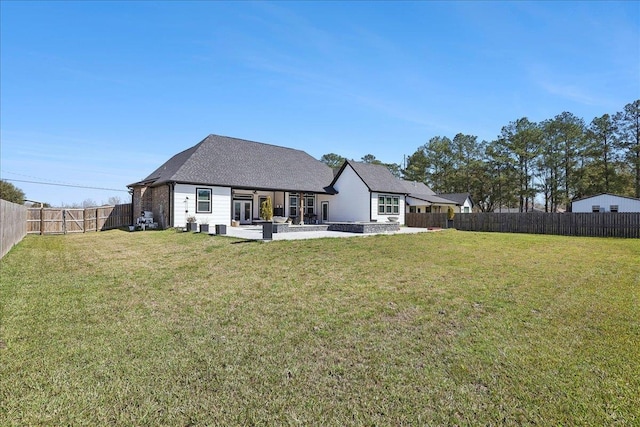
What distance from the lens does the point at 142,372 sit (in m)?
2.92

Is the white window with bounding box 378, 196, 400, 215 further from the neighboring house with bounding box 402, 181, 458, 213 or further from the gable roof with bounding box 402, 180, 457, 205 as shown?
the gable roof with bounding box 402, 180, 457, 205

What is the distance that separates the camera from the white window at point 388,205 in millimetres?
25609

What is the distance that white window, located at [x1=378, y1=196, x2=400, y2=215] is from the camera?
25.6 meters

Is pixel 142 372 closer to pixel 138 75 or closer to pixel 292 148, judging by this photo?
pixel 138 75

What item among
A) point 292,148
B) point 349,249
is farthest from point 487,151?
point 349,249

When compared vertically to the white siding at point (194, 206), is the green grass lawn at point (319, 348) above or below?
below

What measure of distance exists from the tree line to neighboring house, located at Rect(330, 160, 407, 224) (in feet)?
80.7

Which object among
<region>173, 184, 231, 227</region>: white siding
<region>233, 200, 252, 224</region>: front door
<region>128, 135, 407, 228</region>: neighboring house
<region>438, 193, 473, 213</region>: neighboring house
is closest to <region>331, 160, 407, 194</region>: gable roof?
<region>128, 135, 407, 228</region>: neighboring house

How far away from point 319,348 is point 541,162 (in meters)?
47.1

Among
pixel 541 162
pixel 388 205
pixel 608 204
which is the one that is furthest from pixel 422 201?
pixel 541 162

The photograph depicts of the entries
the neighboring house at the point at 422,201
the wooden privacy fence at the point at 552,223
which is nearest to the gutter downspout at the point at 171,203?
the wooden privacy fence at the point at 552,223

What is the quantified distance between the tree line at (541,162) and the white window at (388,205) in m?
24.2

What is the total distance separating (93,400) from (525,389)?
3694mm

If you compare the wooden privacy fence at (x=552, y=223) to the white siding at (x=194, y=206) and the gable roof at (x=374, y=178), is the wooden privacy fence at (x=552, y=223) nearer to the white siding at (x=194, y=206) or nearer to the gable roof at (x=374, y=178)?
the gable roof at (x=374, y=178)
